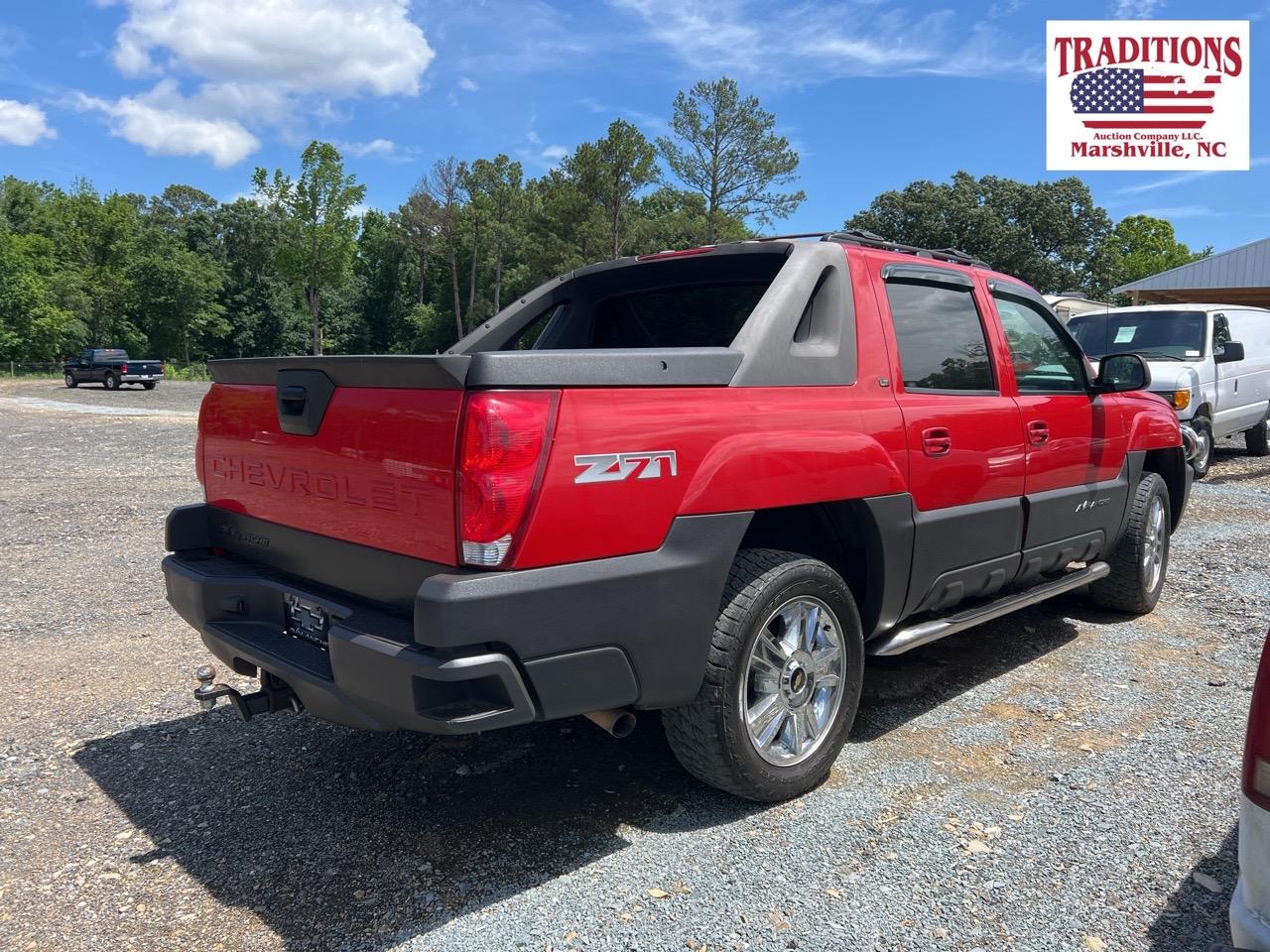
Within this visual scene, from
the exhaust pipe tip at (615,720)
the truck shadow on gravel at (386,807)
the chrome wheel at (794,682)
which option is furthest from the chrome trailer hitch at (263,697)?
the chrome wheel at (794,682)

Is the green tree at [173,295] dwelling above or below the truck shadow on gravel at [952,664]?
above

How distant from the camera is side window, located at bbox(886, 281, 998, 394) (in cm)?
375

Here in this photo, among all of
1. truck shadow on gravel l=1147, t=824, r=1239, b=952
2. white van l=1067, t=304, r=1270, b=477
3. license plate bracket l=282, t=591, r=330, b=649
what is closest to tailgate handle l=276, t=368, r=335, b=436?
license plate bracket l=282, t=591, r=330, b=649

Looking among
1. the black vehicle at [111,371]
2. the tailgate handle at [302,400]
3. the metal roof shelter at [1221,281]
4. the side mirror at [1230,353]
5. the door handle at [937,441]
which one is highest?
the metal roof shelter at [1221,281]

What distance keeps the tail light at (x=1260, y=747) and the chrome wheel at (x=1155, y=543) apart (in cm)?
378

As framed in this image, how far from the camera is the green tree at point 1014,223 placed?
57.0 m

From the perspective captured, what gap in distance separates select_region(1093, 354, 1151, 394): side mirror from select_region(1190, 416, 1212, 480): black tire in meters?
7.06

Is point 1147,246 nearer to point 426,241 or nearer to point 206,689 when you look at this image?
point 426,241

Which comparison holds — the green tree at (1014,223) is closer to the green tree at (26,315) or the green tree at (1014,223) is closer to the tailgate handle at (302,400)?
the green tree at (26,315)

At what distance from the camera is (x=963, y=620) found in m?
3.84

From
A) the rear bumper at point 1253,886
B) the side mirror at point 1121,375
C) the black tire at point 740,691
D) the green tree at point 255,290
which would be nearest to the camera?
the rear bumper at point 1253,886

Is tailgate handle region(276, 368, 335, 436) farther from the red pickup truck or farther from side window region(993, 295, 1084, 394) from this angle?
side window region(993, 295, 1084, 394)

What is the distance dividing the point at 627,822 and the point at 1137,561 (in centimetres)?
373

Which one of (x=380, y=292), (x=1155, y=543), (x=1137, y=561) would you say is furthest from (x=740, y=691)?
(x=380, y=292)
